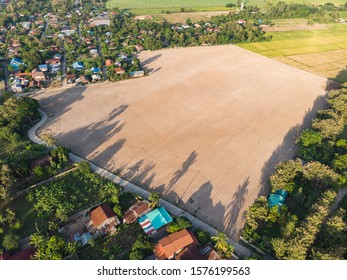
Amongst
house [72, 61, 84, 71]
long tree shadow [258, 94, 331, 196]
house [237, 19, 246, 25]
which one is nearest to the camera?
long tree shadow [258, 94, 331, 196]

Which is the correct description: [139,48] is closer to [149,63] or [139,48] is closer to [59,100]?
[149,63]

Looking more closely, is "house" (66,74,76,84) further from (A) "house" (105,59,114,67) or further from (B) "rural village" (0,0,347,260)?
(A) "house" (105,59,114,67)

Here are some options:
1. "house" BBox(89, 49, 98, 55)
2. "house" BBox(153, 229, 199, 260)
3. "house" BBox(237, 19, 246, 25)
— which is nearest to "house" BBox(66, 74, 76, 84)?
"house" BBox(89, 49, 98, 55)

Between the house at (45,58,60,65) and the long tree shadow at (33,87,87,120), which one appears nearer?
the long tree shadow at (33,87,87,120)

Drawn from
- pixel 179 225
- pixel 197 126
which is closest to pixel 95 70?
pixel 197 126

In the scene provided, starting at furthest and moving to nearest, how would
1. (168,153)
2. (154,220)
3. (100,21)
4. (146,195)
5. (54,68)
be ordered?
(100,21) < (54,68) < (168,153) < (146,195) < (154,220)

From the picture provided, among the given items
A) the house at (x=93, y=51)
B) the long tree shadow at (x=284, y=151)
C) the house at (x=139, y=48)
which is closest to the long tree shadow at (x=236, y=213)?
the long tree shadow at (x=284, y=151)

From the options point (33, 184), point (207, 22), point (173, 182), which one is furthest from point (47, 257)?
point (207, 22)

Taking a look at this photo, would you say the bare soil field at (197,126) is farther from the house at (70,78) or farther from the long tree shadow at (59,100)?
the house at (70,78)
